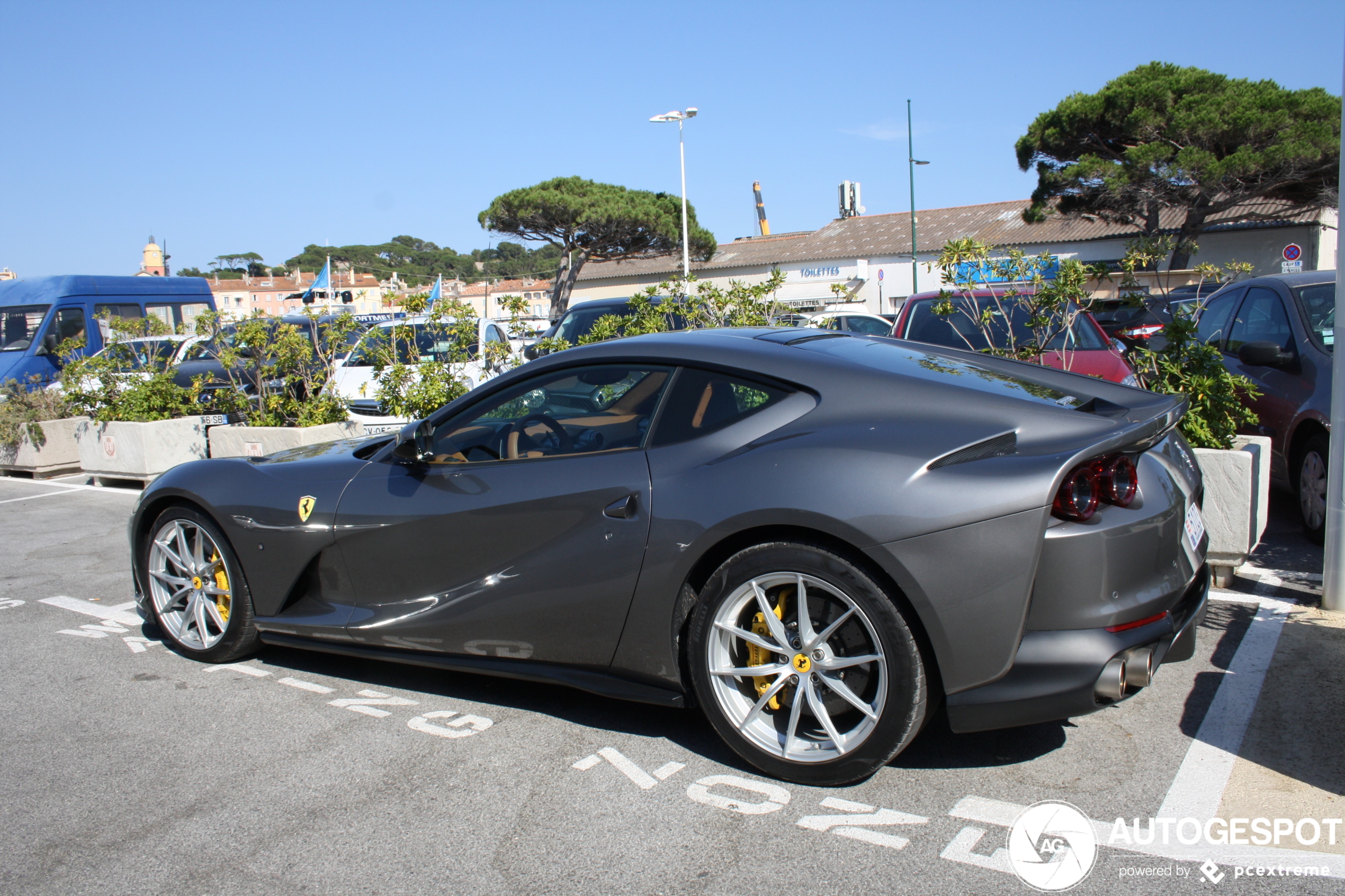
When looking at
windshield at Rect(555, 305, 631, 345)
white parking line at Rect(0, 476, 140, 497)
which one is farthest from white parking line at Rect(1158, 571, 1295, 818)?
white parking line at Rect(0, 476, 140, 497)

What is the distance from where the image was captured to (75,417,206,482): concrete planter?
395 inches

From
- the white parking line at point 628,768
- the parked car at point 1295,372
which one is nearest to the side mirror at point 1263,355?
the parked car at point 1295,372

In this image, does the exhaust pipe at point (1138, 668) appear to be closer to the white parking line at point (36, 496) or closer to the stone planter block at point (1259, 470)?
the stone planter block at point (1259, 470)

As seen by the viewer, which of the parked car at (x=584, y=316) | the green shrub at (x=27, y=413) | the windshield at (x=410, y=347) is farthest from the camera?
the green shrub at (x=27, y=413)

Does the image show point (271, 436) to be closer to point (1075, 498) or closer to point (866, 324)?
point (1075, 498)

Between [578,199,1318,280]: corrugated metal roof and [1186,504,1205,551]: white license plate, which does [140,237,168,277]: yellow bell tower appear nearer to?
[578,199,1318,280]: corrugated metal roof

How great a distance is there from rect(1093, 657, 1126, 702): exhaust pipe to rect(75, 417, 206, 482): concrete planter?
9528 mm

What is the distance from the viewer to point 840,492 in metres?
2.84

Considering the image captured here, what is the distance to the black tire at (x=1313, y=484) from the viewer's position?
18.4ft

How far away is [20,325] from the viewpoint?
54.7 feet

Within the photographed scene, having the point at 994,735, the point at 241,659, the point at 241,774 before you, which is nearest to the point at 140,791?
the point at 241,774

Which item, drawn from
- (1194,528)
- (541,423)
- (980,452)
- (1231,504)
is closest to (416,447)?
(541,423)

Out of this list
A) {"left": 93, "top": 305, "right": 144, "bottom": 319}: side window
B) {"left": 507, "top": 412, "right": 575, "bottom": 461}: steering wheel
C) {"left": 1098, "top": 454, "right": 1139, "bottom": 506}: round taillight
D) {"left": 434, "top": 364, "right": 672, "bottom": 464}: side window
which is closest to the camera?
{"left": 1098, "top": 454, "right": 1139, "bottom": 506}: round taillight

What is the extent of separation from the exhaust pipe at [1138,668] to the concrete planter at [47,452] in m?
12.2
